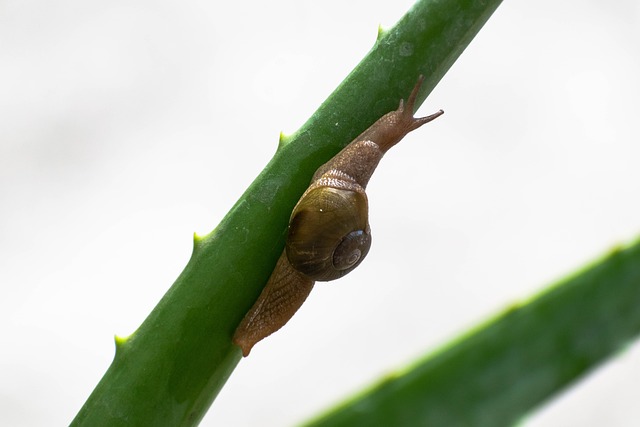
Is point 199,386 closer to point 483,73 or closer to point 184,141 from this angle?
point 184,141

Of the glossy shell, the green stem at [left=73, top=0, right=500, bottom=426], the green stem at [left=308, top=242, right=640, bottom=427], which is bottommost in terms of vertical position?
the green stem at [left=308, top=242, right=640, bottom=427]

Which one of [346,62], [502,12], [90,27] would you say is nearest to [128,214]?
[90,27]

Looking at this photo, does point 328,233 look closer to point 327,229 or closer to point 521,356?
point 327,229

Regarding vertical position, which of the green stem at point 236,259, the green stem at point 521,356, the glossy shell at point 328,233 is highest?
the green stem at point 236,259

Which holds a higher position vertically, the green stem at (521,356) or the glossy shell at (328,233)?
the glossy shell at (328,233)

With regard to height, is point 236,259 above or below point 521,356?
above

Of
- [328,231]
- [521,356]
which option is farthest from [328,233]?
[521,356]
